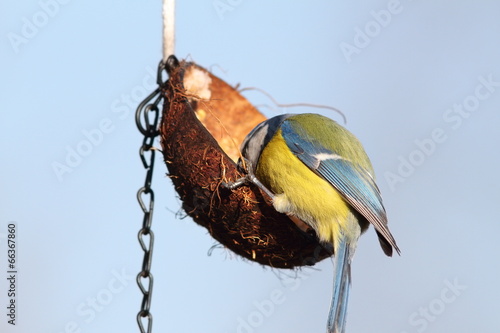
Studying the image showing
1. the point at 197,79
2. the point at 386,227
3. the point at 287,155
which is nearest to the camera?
the point at 386,227

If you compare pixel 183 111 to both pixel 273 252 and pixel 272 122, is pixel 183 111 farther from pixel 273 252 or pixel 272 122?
pixel 273 252

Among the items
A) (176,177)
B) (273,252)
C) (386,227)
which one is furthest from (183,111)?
(386,227)

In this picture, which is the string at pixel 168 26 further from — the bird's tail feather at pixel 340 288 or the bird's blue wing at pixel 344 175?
the bird's tail feather at pixel 340 288

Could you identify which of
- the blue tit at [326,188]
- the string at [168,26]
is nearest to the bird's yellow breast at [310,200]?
the blue tit at [326,188]

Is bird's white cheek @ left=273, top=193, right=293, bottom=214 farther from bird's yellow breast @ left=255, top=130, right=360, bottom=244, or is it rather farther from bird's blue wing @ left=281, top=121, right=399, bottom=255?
bird's blue wing @ left=281, top=121, right=399, bottom=255

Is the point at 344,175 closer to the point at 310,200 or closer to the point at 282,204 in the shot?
the point at 310,200

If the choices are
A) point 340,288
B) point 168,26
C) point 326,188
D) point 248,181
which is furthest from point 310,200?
point 168,26

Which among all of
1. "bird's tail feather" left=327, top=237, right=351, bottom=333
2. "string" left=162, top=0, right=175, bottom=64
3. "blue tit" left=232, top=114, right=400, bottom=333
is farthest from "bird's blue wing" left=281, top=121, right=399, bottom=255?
"string" left=162, top=0, right=175, bottom=64
